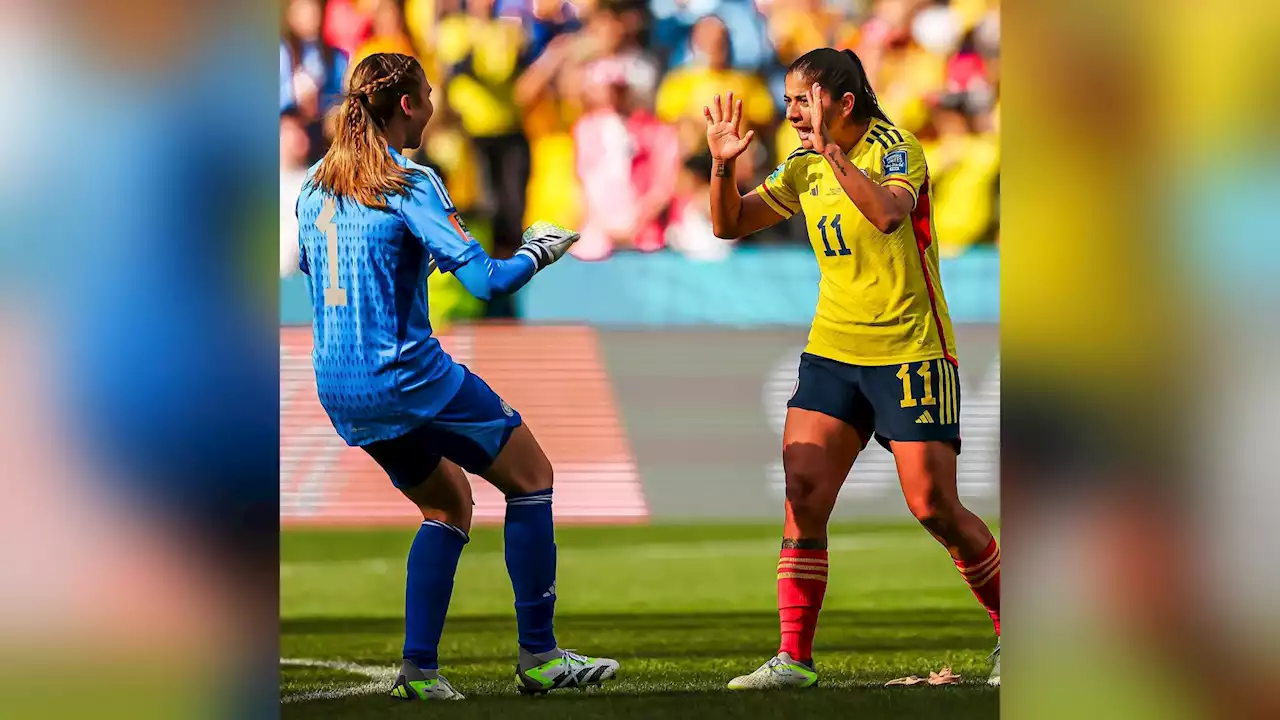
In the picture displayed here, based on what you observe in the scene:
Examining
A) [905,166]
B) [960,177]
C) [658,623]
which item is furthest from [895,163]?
[960,177]

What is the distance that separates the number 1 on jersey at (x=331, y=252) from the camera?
4328mm

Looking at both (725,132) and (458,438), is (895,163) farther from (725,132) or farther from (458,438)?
(458,438)

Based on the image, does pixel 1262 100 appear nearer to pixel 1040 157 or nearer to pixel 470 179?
pixel 1040 157

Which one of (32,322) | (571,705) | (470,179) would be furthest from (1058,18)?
(470,179)

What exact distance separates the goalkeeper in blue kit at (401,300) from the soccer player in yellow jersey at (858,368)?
0.74 meters

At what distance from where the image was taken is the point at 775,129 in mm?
12461

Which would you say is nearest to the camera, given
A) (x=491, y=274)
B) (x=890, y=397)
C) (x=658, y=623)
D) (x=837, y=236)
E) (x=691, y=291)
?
(x=491, y=274)

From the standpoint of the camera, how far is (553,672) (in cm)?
455

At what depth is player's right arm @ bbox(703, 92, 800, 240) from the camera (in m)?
4.69

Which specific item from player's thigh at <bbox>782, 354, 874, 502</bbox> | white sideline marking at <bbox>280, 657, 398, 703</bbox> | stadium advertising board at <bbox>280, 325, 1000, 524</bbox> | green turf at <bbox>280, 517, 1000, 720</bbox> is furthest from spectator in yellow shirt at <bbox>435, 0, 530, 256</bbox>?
player's thigh at <bbox>782, 354, 874, 502</bbox>

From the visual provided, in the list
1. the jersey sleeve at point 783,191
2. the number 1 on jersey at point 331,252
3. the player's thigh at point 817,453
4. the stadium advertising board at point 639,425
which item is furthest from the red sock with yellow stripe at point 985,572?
the stadium advertising board at point 639,425

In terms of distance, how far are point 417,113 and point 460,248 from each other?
0.43 metres

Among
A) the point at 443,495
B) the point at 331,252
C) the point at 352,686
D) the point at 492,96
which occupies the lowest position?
the point at 352,686

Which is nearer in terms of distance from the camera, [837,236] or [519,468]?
[519,468]
